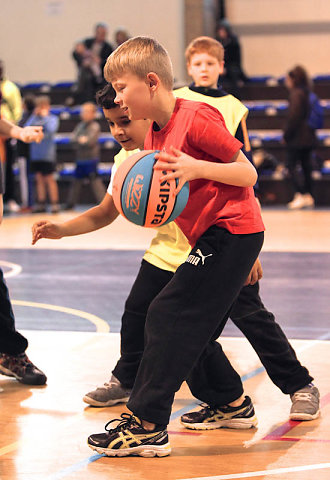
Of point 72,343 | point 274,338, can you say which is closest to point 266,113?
point 72,343

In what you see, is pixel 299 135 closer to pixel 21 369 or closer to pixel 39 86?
pixel 39 86

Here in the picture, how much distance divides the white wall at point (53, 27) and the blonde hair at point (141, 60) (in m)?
16.9

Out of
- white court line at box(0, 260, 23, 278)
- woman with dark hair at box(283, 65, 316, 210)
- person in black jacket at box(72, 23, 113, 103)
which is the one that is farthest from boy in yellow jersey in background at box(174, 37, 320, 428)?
person in black jacket at box(72, 23, 113, 103)

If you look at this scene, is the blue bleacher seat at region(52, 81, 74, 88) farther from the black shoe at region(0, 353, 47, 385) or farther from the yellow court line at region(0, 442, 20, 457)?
the yellow court line at region(0, 442, 20, 457)

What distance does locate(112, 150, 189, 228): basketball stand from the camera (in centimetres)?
321

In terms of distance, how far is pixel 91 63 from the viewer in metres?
17.6

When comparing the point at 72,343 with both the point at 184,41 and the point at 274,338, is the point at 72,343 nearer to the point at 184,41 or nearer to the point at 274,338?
the point at 274,338

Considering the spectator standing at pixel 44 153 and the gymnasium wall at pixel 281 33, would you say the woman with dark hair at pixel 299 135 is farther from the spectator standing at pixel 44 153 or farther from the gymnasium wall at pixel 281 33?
the gymnasium wall at pixel 281 33

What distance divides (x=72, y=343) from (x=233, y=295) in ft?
7.22

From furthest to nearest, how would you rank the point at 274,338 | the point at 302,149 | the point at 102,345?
the point at 302,149 → the point at 102,345 → the point at 274,338

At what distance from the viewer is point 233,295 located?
3.52 meters

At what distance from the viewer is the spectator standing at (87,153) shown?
15.0 metres

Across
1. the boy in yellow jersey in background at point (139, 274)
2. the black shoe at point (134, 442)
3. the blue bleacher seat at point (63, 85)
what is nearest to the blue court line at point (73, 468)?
the black shoe at point (134, 442)

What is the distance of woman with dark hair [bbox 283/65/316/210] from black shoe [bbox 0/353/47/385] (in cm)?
1067
